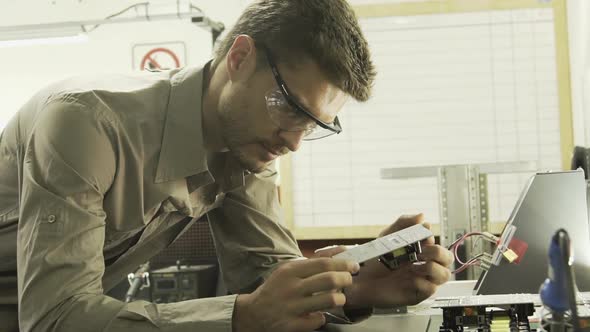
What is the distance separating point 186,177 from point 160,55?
4.62m

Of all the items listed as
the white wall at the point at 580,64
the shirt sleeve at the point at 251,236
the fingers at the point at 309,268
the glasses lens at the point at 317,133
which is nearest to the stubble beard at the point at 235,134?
the glasses lens at the point at 317,133

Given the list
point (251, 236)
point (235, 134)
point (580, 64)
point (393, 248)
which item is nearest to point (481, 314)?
point (393, 248)

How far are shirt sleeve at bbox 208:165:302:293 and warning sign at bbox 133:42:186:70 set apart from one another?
4261mm

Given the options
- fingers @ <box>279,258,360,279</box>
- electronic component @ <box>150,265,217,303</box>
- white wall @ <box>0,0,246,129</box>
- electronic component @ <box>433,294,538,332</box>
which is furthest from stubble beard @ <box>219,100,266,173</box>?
white wall @ <box>0,0,246,129</box>

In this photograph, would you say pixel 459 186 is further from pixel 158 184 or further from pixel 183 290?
pixel 183 290

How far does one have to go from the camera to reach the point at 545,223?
1391mm

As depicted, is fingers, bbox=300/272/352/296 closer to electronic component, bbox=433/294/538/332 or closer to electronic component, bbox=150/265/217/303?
electronic component, bbox=433/294/538/332

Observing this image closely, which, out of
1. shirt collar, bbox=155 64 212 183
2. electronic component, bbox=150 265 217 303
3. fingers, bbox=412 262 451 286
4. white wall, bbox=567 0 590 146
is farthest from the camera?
electronic component, bbox=150 265 217 303

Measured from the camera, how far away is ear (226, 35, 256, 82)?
1.30 meters

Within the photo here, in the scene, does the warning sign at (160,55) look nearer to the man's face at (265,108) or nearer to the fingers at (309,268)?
the man's face at (265,108)

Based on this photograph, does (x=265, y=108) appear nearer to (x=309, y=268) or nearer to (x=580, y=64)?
(x=309, y=268)

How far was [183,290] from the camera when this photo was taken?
3.59 m

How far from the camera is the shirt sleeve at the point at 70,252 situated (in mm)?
1068

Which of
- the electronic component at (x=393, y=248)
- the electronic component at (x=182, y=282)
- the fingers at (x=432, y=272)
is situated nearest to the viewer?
the electronic component at (x=393, y=248)
